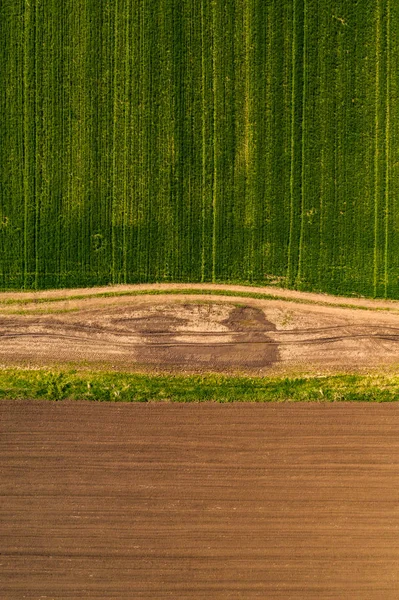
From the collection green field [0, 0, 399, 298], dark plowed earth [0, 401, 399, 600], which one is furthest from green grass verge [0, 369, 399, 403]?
green field [0, 0, 399, 298]

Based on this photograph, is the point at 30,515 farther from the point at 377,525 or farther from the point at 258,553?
the point at 377,525

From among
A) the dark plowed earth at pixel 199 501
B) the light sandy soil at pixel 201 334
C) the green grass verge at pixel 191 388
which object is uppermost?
the light sandy soil at pixel 201 334

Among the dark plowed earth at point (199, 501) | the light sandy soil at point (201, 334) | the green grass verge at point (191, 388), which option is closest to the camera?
the dark plowed earth at point (199, 501)

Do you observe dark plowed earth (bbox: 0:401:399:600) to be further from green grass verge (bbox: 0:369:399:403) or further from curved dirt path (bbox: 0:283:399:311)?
curved dirt path (bbox: 0:283:399:311)

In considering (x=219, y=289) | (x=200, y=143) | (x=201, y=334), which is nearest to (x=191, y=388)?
(x=201, y=334)

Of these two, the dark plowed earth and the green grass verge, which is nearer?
the dark plowed earth

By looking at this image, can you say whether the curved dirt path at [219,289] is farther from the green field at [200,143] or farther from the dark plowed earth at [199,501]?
the dark plowed earth at [199,501]

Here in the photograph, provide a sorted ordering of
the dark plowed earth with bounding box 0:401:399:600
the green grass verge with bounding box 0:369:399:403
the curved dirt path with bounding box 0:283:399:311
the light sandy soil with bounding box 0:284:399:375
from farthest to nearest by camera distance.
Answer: the curved dirt path with bounding box 0:283:399:311, the light sandy soil with bounding box 0:284:399:375, the green grass verge with bounding box 0:369:399:403, the dark plowed earth with bounding box 0:401:399:600

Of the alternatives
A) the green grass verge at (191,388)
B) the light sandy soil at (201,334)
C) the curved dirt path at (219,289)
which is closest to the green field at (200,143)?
the curved dirt path at (219,289)

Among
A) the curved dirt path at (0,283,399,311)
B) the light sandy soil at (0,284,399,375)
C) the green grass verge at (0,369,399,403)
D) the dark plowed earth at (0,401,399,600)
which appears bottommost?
the dark plowed earth at (0,401,399,600)
